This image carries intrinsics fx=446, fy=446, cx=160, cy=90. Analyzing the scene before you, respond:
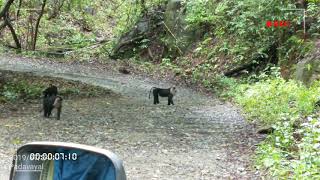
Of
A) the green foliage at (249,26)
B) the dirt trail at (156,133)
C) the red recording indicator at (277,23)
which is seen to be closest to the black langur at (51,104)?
the dirt trail at (156,133)

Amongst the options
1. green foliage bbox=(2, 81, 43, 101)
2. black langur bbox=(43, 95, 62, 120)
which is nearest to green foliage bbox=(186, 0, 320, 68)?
green foliage bbox=(2, 81, 43, 101)

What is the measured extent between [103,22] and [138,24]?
42.0 ft

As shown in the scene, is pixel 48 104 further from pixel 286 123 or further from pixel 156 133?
pixel 286 123

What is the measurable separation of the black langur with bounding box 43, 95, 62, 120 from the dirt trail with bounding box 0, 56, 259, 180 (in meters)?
0.23

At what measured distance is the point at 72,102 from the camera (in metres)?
13.8

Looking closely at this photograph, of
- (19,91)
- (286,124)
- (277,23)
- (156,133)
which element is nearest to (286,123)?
(286,124)

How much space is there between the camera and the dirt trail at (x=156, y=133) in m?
7.53

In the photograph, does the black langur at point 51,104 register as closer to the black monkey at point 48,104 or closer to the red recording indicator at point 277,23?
the black monkey at point 48,104

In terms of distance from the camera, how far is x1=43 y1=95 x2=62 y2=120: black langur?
10909mm

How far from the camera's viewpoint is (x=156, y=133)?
1008cm

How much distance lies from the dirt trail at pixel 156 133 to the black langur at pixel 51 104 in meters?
0.23

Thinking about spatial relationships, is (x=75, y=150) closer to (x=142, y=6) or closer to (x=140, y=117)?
(x=140, y=117)

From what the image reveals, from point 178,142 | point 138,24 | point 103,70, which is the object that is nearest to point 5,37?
point 138,24

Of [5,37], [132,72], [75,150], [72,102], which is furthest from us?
[5,37]
